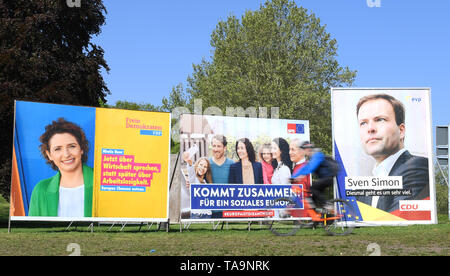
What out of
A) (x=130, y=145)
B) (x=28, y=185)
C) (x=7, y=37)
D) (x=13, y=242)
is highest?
(x=7, y=37)

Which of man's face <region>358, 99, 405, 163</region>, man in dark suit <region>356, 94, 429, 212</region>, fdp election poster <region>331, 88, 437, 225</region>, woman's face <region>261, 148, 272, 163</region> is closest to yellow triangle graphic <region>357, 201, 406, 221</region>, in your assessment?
fdp election poster <region>331, 88, 437, 225</region>

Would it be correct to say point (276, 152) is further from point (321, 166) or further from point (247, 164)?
point (321, 166)

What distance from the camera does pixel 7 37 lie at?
24500 mm

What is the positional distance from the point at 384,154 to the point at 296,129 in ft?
10.5

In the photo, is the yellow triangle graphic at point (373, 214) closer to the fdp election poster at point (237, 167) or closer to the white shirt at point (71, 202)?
the fdp election poster at point (237, 167)

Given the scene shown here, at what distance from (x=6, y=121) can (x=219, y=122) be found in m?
9.76

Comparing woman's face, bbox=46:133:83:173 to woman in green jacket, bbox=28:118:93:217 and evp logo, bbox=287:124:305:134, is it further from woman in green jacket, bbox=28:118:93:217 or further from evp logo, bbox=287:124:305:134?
evp logo, bbox=287:124:305:134

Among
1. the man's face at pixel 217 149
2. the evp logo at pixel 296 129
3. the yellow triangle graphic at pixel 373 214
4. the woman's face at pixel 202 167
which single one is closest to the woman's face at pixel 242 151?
the man's face at pixel 217 149

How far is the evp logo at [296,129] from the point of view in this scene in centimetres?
1948

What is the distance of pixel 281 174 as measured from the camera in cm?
1889

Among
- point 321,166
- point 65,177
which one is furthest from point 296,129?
point 65,177

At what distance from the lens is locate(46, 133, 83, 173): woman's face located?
16.5m
